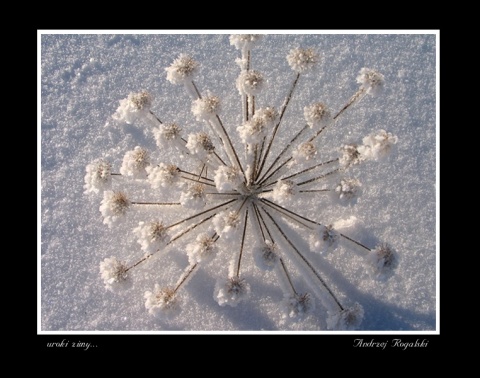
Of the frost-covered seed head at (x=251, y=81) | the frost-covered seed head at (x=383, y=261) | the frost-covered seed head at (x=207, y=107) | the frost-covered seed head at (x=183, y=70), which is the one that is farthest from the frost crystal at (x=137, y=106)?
the frost-covered seed head at (x=383, y=261)

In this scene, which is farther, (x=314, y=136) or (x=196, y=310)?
(x=196, y=310)

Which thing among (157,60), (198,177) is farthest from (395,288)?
(157,60)

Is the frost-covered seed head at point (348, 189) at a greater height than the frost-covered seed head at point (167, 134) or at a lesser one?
lesser

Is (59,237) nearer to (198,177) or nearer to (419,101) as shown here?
(198,177)

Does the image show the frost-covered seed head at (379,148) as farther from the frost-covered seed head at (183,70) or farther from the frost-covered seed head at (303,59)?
the frost-covered seed head at (183,70)

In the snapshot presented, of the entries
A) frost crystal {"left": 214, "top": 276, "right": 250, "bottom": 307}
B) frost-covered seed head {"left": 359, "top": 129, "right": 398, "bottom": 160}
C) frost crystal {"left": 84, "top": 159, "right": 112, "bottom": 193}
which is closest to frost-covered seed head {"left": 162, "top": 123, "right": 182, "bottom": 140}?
frost crystal {"left": 84, "top": 159, "right": 112, "bottom": 193}

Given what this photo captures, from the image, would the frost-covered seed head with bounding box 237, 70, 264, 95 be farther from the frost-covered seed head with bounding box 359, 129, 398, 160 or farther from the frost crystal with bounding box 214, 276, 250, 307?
the frost crystal with bounding box 214, 276, 250, 307
